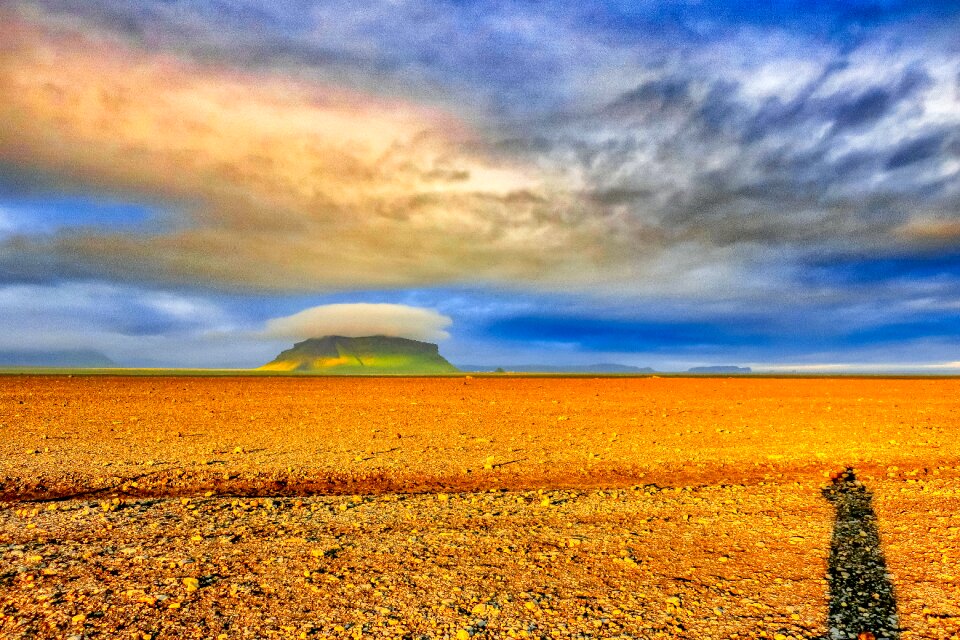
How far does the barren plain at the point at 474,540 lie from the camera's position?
17.0 ft

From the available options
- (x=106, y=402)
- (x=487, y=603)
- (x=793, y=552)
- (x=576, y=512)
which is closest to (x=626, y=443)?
(x=576, y=512)

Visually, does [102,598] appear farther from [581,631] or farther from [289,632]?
[581,631]

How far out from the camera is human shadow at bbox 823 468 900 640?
5016mm

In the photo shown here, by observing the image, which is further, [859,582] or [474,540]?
[474,540]

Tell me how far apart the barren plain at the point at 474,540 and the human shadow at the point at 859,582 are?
3 cm

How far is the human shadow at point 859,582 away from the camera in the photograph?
16.5 feet

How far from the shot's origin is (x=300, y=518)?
826 centimetres

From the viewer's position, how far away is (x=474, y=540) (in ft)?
24.0

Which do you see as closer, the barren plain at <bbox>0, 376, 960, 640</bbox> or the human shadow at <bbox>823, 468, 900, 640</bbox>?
the human shadow at <bbox>823, 468, 900, 640</bbox>

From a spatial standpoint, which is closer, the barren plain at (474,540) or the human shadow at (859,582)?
the human shadow at (859,582)

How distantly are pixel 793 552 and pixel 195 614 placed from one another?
6.63 meters

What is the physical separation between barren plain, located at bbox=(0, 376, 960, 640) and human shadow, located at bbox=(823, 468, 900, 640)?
3cm

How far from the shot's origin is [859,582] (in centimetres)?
602

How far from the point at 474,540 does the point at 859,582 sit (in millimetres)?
4244
